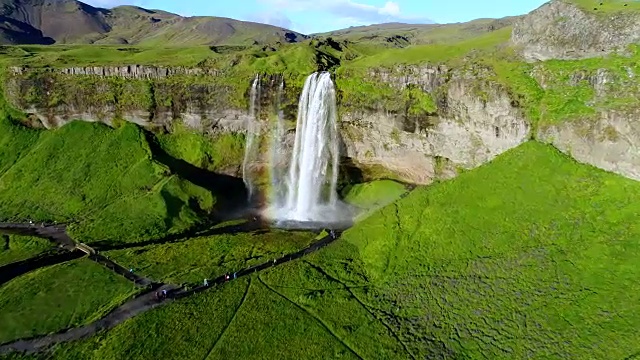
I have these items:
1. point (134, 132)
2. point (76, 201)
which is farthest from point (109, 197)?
point (134, 132)

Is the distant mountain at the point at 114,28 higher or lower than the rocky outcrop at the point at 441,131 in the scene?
higher

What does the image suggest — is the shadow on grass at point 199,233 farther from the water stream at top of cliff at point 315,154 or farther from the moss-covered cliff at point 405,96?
the moss-covered cliff at point 405,96

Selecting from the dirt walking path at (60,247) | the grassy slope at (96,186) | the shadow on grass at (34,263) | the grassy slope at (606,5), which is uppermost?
the grassy slope at (606,5)

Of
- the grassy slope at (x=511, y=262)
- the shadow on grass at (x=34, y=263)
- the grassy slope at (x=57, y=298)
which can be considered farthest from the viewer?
the shadow on grass at (x=34, y=263)

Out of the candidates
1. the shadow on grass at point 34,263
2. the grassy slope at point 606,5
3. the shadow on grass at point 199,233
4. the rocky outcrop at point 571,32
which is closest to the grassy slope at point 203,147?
the shadow on grass at point 199,233

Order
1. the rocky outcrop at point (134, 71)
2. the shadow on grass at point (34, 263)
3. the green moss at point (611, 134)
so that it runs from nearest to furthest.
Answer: the green moss at point (611, 134) → the shadow on grass at point (34, 263) → the rocky outcrop at point (134, 71)

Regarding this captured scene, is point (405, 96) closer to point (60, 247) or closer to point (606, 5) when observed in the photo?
point (606, 5)
